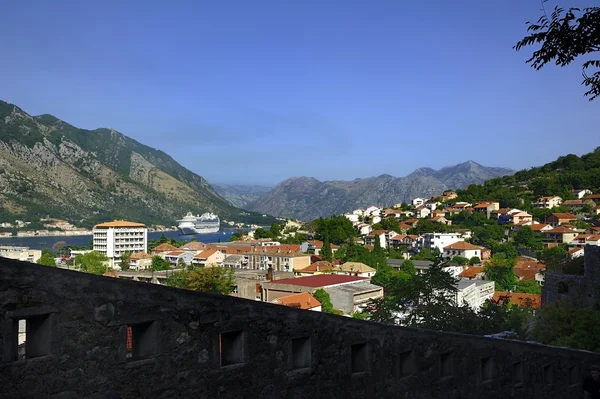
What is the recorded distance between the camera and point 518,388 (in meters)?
8.14

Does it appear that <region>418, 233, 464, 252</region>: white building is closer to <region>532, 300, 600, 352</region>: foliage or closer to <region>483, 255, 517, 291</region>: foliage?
<region>483, 255, 517, 291</region>: foliage

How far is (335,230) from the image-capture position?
362 feet

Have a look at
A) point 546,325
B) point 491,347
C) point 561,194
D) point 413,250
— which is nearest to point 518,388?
point 491,347

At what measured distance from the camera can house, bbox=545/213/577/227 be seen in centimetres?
9688

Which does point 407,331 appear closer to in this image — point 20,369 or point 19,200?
point 20,369

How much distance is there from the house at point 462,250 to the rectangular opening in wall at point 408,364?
83190 millimetres

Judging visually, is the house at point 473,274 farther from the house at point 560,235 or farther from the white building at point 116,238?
the white building at point 116,238

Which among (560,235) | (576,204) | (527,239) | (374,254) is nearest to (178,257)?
(374,254)

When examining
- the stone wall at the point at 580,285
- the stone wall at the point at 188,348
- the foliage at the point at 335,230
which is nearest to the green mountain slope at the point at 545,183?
the foliage at the point at 335,230

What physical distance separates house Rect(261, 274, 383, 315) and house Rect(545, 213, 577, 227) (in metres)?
55.7

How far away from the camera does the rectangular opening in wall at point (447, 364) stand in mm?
6866

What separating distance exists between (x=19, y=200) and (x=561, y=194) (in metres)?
164

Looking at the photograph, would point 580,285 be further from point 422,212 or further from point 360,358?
point 422,212

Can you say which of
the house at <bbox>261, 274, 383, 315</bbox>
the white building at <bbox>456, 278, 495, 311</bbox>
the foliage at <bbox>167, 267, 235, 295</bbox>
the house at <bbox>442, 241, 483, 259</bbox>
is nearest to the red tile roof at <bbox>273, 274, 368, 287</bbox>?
the house at <bbox>261, 274, 383, 315</bbox>
